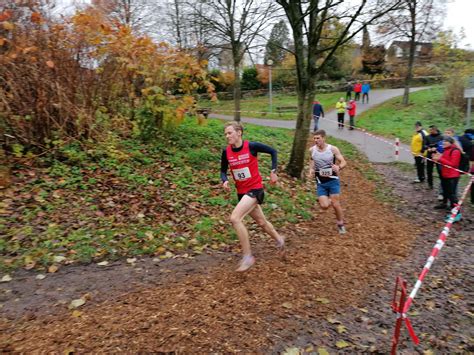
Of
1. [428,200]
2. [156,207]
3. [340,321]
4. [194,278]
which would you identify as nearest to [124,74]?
[156,207]

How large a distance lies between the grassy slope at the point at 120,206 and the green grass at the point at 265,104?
1882 centimetres

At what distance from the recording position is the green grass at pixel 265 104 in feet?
92.9

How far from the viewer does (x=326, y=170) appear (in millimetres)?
6746

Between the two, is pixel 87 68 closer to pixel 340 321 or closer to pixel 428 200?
pixel 340 321

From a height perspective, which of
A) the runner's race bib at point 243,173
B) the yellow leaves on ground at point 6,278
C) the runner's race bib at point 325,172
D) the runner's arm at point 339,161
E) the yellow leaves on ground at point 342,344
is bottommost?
the yellow leaves on ground at point 342,344

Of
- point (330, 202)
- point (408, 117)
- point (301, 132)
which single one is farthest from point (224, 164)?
point (408, 117)

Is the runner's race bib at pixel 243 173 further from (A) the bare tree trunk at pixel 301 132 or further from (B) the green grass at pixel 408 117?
(B) the green grass at pixel 408 117

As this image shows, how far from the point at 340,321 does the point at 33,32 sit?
24.1 feet

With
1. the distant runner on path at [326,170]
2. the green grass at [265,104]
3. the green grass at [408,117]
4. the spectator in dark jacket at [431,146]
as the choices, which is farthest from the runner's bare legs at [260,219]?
the green grass at [265,104]

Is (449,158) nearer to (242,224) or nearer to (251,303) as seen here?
(242,224)

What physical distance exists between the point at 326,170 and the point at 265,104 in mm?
29221

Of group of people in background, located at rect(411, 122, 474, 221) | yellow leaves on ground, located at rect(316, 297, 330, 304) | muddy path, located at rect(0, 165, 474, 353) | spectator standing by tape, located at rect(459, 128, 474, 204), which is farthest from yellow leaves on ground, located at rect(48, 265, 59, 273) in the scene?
spectator standing by tape, located at rect(459, 128, 474, 204)

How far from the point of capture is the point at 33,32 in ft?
23.2

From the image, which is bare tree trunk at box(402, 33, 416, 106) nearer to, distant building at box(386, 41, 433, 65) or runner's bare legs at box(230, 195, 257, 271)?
distant building at box(386, 41, 433, 65)
